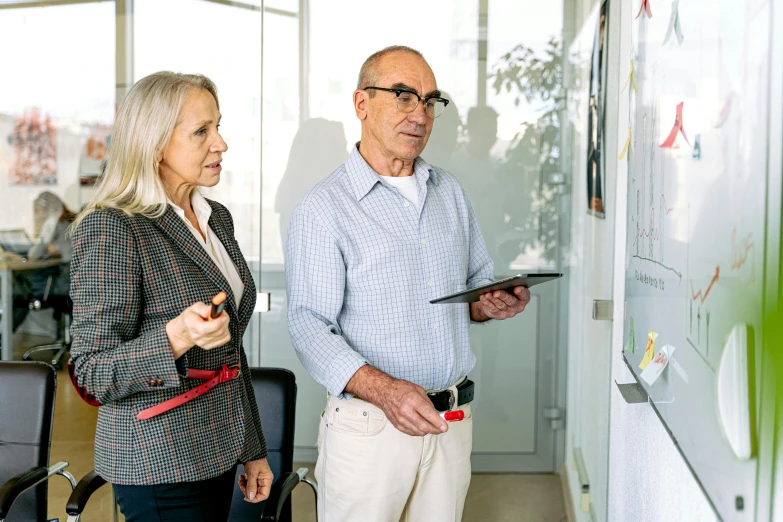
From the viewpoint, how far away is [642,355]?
1.63 metres

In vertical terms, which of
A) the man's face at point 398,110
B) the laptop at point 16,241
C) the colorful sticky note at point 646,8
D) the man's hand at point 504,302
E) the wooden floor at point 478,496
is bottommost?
→ the wooden floor at point 478,496

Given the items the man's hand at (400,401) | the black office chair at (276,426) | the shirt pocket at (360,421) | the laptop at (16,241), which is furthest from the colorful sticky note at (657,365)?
the laptop at (16,241)

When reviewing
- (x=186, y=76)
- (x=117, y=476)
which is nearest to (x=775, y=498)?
(x=117, y=476)

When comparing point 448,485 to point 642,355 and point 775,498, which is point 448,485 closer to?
point 642,355

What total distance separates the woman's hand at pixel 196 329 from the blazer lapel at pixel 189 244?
201mm

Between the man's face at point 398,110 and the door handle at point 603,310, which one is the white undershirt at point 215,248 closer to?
the man's face at point 398,110

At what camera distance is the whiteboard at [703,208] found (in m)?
0.87

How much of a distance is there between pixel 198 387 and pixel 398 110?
84 cm

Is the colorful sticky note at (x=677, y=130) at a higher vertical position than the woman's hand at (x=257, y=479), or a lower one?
higher

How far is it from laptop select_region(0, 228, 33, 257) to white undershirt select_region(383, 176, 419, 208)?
2091 mm

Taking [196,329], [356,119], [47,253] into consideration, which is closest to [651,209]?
[196,329]

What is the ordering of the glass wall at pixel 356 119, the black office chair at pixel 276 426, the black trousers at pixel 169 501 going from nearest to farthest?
1. the black trousers at pixel 169 501
2. the black office chair at pixel 276 426
3. the glass wall at pixel 356 119

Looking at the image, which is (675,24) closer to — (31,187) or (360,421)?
(360,421)

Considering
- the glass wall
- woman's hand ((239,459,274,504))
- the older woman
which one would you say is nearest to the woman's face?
the older woman
